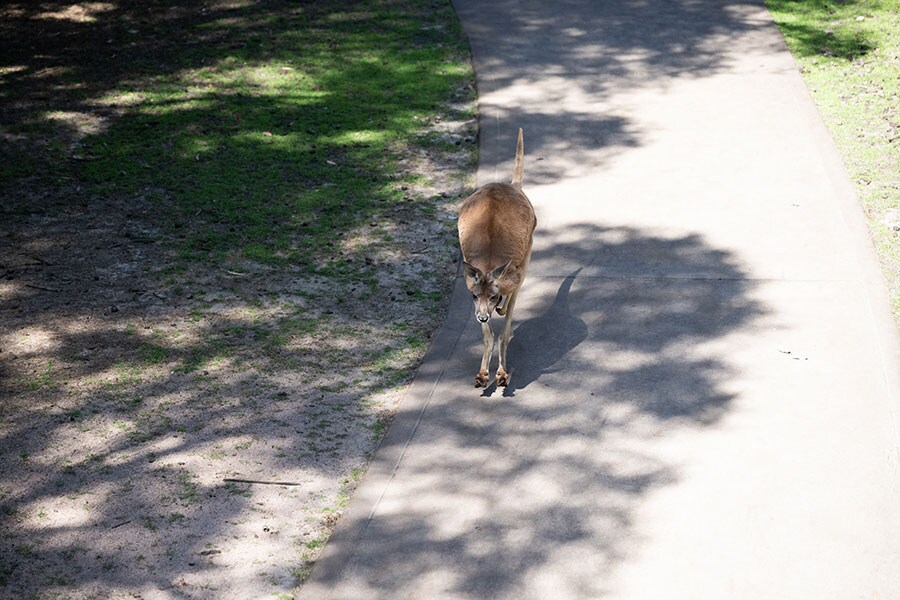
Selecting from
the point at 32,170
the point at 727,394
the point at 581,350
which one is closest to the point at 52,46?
the point at 32,170

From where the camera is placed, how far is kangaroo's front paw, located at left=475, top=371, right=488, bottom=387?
729cm

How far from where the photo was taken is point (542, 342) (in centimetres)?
784

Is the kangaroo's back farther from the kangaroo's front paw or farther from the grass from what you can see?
the grass

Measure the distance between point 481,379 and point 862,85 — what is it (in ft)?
23.0

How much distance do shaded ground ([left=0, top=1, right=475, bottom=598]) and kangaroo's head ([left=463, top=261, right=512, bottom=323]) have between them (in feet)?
3.75

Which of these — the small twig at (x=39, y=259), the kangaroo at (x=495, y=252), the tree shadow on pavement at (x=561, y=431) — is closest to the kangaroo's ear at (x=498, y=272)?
the kangaroo at (x=495, y=252)

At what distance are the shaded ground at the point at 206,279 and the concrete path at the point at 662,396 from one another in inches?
19.3

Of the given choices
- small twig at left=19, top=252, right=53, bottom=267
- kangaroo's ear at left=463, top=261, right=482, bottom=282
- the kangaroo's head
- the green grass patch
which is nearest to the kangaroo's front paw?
the kangaroo's head

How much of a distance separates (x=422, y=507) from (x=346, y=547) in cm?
58

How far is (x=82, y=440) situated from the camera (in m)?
6.84

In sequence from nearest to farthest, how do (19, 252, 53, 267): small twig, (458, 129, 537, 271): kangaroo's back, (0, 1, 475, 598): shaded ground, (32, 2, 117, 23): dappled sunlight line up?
(0, 1, 475, 598): shaded ground
(458, 129, 537, 271): kangaroo's back
(19, 252, 53, 267): small twig
(32, 2, 117, 23): dappled sunlight

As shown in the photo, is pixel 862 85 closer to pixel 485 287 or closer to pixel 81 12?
pixel 485 287

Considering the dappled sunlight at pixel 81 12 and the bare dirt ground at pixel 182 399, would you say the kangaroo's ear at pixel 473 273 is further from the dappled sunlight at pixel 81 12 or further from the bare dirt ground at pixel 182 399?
the dappled sunlight at pixel 81 12

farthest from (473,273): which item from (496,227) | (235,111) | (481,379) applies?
(235,111)
